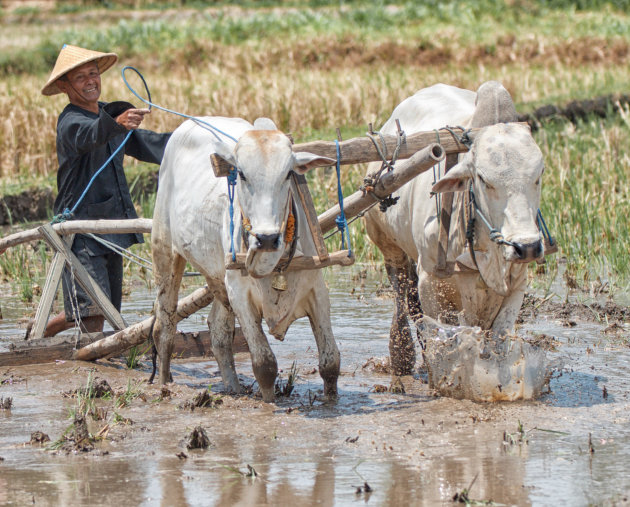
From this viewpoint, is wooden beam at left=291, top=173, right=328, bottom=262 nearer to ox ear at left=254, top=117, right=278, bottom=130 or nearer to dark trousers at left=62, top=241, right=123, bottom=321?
ox ear at left=254, top=117, right=278, bottom=130

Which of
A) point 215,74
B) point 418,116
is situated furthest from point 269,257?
point 215,74

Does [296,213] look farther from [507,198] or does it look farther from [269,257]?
[507,198]

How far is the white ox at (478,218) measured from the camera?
454 centimetres

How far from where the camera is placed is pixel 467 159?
4.79 meters

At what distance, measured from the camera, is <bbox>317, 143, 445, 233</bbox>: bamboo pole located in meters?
4.65

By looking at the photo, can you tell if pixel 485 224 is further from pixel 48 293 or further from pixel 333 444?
pixel 48 293

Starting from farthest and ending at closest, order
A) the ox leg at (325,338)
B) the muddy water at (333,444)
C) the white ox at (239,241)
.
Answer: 1. the ox leg at (325,338)
2. the white ox at (239,241)
3. the muddy water at (333,444)

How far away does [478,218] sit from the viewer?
4762 millimetres

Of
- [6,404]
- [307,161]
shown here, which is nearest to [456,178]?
[307,161]

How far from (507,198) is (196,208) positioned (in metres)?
1.69

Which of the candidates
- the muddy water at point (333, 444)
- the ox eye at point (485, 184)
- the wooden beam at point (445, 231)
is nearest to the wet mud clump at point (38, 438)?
the muddy water at point (333, 444)

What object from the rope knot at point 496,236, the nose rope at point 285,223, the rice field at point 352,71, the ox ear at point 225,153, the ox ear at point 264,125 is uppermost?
the rice field at point 352,71

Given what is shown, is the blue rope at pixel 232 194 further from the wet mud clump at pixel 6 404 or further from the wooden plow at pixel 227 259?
the wet mud clump at pixel 6 404

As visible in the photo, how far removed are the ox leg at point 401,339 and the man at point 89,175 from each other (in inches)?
66.5
